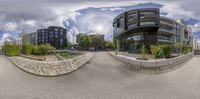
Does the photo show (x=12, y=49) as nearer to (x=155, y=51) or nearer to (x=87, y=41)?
(x=87, y=41)

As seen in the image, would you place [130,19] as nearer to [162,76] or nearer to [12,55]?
[162,76]

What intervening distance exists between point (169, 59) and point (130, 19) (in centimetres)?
253

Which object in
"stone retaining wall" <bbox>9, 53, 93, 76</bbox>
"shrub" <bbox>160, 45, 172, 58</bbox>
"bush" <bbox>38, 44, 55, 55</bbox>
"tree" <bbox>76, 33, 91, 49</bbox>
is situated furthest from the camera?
"shrub" <bbox>160, 45, 172, 58</bbox>

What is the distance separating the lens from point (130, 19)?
5625 mm

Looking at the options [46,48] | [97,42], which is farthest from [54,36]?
[97,42]

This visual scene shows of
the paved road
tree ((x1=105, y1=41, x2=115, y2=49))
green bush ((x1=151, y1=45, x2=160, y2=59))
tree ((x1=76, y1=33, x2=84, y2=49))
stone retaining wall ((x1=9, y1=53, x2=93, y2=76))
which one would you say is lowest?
the paved road

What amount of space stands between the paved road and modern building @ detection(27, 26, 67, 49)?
1.05 meters

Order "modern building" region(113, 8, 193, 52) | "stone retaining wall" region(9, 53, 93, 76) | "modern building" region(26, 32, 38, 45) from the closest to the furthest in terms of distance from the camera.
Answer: "modern building" region(26, 32, 38, 45) → "modern building" region(113, 8, 193, 52) → "stone retaining wall" region(9, 53, 93, 76)

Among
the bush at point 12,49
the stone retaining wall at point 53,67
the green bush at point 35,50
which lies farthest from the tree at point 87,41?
the bush at point 12,49

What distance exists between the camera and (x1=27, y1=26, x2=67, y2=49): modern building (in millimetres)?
4891

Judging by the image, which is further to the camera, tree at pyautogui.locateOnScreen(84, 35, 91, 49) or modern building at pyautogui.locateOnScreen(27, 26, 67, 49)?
tree at pyautogui.locateOnScreen(84, 35, 91, 49)

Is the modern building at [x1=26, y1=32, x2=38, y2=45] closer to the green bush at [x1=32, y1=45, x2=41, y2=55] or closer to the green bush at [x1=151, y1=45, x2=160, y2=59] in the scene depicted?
the green bush at [x1=32, y1=45, x2=41, y2=55]

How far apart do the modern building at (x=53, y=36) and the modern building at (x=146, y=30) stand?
1268 millimetres

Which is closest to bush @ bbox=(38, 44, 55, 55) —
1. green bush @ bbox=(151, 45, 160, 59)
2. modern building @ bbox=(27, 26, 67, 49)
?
modern building @ bbox=(27, 26, 67, 49)
